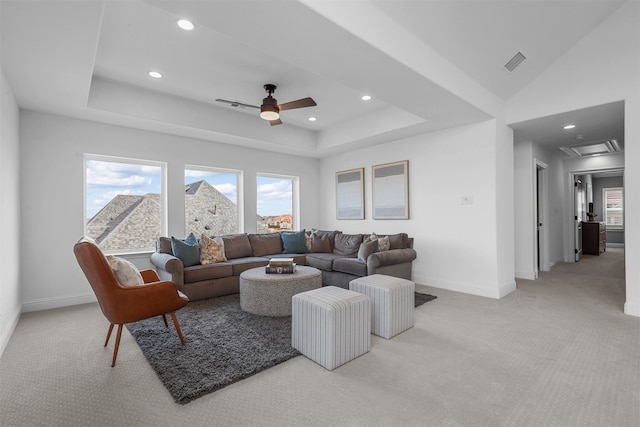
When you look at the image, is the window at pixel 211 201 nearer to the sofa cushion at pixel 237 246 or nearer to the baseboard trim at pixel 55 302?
the sofa cushion at pixel 237 246

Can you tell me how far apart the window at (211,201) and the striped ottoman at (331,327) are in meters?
3.38

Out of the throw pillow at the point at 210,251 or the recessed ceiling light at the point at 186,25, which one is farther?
the throw pillow at the point at 210,251

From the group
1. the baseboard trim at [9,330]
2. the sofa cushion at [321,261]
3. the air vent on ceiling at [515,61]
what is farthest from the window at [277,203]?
the air vent on ceiling at [515,61]

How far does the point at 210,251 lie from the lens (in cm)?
451

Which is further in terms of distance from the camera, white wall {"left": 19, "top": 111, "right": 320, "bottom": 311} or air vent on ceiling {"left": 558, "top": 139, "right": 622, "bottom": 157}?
air vent on ceiling {"left": 558, "top": 139, "right": 622, "bottom": 157}

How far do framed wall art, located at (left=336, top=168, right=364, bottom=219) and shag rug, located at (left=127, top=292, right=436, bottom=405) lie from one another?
128 inches

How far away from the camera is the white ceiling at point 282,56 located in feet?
7.11

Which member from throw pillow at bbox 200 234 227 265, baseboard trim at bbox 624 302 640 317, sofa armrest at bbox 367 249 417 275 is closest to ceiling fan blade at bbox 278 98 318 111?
sofa armrest at bbox 367 249 417 275

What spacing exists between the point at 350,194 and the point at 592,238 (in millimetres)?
6811

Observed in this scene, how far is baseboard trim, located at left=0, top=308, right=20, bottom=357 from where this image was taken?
264 centimetres

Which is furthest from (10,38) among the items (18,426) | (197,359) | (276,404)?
(276,404)

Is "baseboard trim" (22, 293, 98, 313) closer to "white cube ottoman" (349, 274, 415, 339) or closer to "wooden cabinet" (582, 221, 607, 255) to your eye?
"white cube ottoman" (349, 274, 415, 339)

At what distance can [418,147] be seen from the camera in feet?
16.9

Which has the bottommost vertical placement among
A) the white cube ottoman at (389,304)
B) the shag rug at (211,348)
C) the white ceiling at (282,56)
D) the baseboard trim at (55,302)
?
the shag rug at (211,348)
